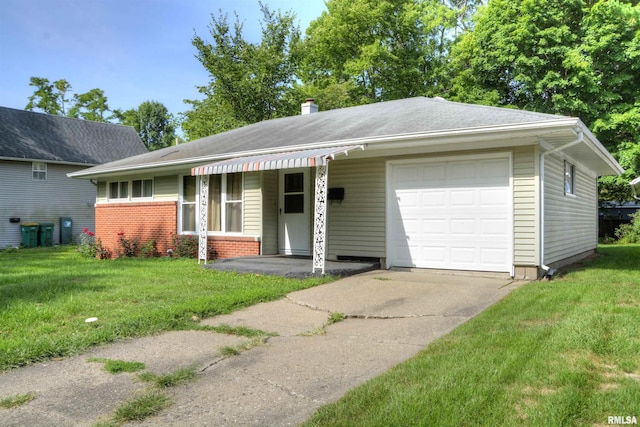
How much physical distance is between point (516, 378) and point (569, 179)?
9.08 m

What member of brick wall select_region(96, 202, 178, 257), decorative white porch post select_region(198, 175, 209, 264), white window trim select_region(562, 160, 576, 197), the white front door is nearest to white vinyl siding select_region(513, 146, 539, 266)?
white window trim select_region(562, 160, 576, 197)

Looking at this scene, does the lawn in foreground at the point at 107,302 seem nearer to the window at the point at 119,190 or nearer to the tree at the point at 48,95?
the window at the point at 119,190

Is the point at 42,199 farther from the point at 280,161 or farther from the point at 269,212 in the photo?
the point at 280,161

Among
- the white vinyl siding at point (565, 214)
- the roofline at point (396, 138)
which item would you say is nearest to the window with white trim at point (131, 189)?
the roofline at point (396, 138)

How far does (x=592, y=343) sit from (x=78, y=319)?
5.43m

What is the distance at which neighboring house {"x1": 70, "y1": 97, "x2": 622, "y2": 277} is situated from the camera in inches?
320

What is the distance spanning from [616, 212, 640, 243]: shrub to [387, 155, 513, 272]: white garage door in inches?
662

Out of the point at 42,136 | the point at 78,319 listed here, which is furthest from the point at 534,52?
the point at 42,136

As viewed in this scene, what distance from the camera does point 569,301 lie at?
599 centimetres

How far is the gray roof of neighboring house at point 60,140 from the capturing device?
2178 cm

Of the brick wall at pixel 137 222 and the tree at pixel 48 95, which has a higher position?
the tree at pixel 48 95

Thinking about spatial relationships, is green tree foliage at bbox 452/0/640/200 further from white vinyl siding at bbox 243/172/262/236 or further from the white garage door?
white vinyl siding at bbox 243/172/262/236

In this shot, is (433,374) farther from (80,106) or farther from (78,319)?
(80,106)

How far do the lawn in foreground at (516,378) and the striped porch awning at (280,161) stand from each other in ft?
13.3
